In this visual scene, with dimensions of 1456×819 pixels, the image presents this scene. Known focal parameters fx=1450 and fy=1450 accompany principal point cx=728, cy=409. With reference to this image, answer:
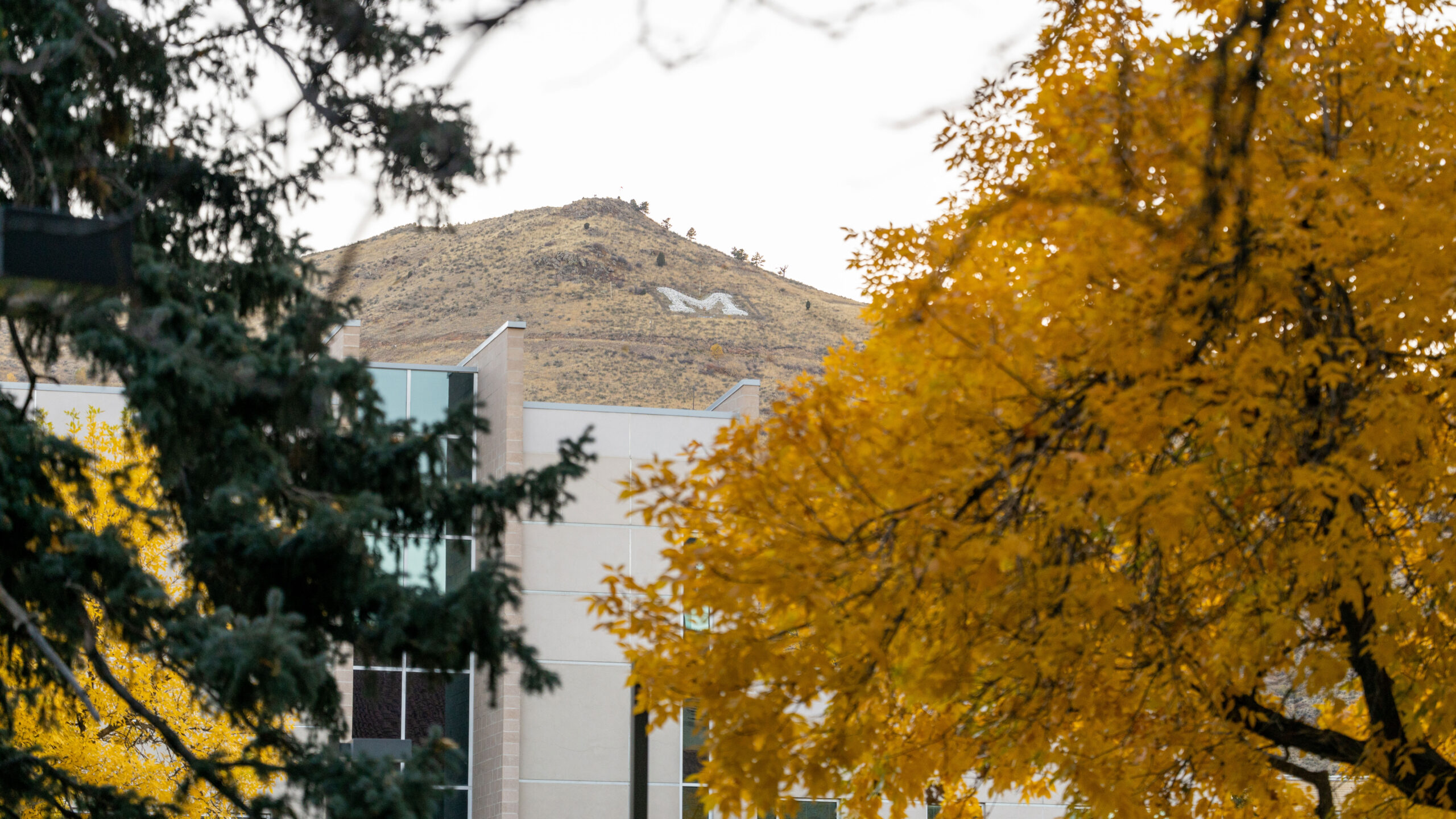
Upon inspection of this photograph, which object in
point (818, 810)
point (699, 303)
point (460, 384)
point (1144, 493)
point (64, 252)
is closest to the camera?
point (64, 252)

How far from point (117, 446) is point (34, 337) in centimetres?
1264

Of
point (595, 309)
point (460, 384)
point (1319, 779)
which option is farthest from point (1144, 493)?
point (595, 309)

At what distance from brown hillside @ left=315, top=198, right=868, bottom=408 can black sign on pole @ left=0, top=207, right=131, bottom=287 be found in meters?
78.6

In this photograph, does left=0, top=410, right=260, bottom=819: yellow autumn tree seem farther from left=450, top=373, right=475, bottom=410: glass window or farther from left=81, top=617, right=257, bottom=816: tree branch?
left=450, top=373, right=475, bottom=410: glass window

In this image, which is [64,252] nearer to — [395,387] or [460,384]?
[395,387]

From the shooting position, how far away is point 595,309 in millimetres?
98750

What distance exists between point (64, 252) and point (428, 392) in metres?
27.5

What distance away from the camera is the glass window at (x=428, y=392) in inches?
1230

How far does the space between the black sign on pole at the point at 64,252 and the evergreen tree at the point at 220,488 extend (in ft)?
11.6

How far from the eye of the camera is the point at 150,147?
10648 millimetres

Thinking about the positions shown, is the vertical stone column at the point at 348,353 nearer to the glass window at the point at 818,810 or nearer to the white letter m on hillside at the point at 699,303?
the glass window at the point at 818,810

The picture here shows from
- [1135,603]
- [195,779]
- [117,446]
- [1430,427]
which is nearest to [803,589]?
[1135,603]

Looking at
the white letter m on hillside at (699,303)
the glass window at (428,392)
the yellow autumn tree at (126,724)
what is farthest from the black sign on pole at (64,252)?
the white letter m on hillside at (699,303)

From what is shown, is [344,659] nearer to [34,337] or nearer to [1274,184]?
[34,337]
